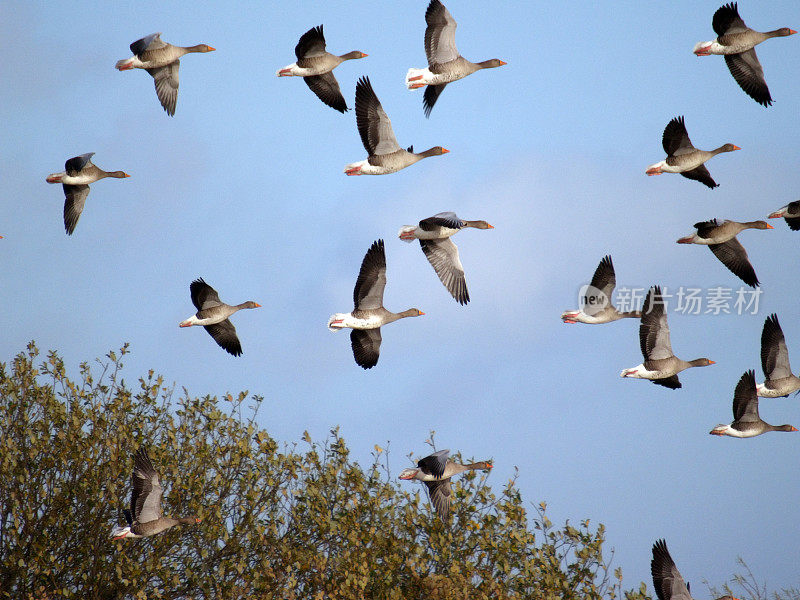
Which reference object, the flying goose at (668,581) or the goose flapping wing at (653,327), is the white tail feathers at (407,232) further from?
the flying goose at (668,581)

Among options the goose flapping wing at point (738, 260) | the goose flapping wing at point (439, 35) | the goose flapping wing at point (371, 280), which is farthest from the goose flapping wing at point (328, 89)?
the goose flapping wing at point (738, 260)

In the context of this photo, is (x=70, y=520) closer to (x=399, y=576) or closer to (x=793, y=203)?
(x=399, y=576)

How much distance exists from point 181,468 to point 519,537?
216 inches

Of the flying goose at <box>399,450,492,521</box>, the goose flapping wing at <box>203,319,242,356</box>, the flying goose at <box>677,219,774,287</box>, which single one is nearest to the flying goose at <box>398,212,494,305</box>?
the flying goose at <box>399,450,492,521</box>

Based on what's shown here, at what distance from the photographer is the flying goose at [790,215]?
14719 mm

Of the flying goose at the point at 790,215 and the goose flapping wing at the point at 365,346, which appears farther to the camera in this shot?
the flying goose at the point at 790,215

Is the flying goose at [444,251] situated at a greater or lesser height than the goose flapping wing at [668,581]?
greater

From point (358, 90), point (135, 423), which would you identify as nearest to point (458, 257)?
point (358, 90)

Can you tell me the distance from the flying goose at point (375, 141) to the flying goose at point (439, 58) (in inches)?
37.4

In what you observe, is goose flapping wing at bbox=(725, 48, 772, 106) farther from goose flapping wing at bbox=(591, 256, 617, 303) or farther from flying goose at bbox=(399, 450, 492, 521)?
flying goose at bbox=(399, 450, 492, 521)

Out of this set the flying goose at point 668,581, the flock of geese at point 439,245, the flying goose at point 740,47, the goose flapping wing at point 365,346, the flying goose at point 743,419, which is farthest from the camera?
the flying goose at point 740,47

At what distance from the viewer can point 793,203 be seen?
14695mm

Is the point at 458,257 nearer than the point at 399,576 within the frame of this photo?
No

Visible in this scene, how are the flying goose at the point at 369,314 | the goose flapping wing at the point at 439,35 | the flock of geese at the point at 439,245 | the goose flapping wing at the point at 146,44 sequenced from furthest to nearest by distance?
the goose flapping wing at the point at 146,44, the goose flapping wing at the point at 439,35, the flying goose at the point at 369,314, the flock of geese at the point at 439,245
